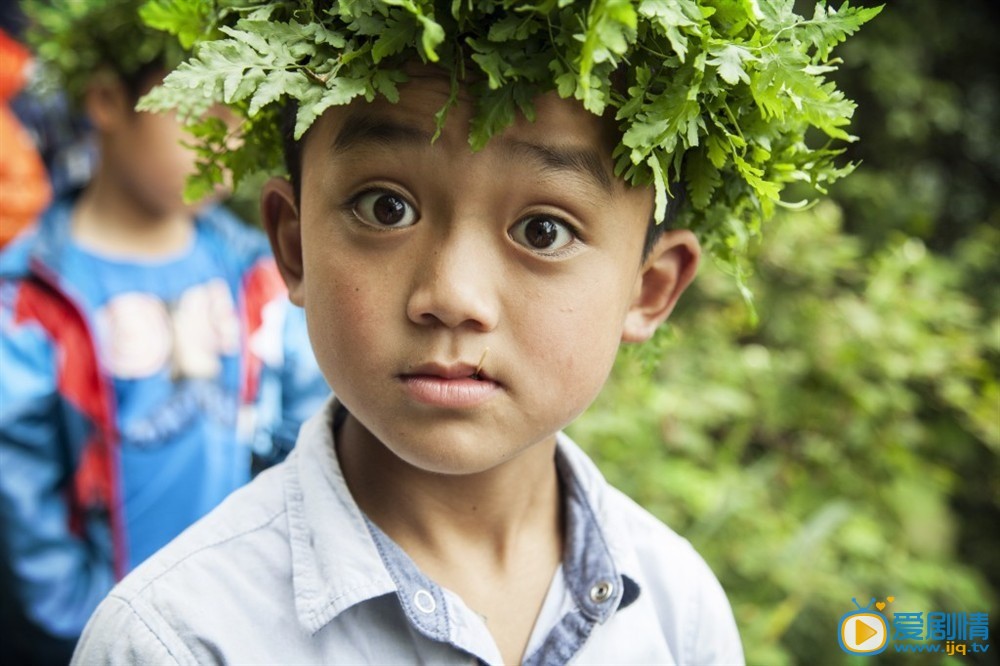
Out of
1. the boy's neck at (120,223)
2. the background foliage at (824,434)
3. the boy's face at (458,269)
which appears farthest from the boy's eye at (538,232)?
the boy's neck at (120,223)

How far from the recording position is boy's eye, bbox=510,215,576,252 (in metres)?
1.51

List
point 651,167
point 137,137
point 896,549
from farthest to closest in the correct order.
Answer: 1. point 896,549
2. point 137,137
3. point 651,167

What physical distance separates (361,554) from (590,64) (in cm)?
91

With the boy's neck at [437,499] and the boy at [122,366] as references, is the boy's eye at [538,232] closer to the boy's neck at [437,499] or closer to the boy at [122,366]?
the boy's neck at [437,499]

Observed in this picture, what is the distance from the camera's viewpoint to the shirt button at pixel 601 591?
1805 millimetres

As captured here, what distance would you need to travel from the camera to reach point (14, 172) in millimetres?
3703

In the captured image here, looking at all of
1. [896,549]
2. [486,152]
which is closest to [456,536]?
[486,152]

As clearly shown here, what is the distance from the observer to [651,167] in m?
1.55

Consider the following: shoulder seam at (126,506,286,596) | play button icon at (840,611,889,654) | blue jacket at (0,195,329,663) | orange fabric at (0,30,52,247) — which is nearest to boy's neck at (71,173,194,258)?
blue jacket at (0,195,329,663)

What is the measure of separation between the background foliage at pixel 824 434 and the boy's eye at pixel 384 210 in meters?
2.15

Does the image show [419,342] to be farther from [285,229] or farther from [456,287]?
[285,229]

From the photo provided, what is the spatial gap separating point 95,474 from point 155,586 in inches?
63.5

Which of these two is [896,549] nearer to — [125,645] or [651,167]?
[651,167]

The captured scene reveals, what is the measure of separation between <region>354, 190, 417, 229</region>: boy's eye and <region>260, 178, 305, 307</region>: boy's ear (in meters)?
0.31
